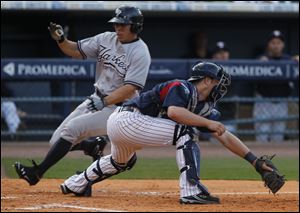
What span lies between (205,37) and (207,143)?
210 cm

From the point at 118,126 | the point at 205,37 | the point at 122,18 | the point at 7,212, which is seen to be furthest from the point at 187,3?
the point at 7,212

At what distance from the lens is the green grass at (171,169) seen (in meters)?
9.78

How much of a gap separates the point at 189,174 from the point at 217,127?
46 centimetres

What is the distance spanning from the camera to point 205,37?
589 inches

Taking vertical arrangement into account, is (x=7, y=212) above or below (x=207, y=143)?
above

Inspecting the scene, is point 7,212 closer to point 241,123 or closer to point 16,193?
point 16,193

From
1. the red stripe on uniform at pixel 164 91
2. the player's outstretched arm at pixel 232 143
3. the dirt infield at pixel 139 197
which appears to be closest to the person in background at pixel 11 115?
the dirt infield at pixel 139 197

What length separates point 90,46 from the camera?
7727mm

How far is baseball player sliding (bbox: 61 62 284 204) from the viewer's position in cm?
625

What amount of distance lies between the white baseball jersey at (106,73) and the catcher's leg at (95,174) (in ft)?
1.12

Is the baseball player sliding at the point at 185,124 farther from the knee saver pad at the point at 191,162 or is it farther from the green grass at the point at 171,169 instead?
the green grass at the point at 171,169

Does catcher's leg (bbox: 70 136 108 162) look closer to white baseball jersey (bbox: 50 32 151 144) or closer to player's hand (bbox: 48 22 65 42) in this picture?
white baseball jersey (bbox: 50 32 151 144)

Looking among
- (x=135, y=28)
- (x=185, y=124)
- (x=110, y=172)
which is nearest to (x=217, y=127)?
(x=185, y=124)

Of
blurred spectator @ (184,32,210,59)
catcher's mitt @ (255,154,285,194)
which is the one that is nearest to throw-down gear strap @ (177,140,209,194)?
catcher's mitt @ (255,154,285,194)
